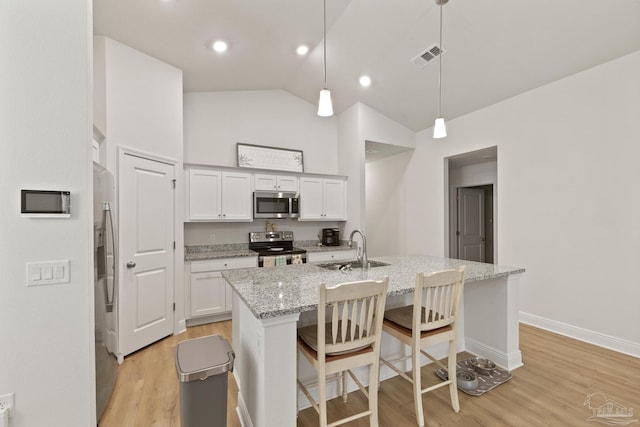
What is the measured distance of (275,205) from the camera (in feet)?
14.6

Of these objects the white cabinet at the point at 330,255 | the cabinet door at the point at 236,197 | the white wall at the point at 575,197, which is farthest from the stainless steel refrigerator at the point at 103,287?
the white wall at the point at 575,197

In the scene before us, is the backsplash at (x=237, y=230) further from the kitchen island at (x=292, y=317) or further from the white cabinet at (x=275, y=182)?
the kitchen island at (x=292, y=317)

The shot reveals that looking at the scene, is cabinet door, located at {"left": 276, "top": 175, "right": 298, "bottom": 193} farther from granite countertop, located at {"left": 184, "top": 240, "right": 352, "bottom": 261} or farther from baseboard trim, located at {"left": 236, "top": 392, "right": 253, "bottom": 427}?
baseboard trim, located at {"left": 236, "top": 392, "right": 253, "bottom": 427}

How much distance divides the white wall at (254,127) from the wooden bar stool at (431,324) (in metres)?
3.48

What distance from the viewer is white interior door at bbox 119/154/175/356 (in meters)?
2.87

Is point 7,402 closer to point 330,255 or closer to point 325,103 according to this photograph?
point 325,103

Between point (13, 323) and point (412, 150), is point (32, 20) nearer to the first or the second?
point (13, 323)

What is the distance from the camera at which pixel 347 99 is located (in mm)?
4734

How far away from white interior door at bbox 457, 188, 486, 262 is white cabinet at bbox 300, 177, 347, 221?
2.44m

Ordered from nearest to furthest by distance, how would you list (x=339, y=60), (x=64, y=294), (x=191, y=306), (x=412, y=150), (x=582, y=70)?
(x=64, y=294)
(x=582, y=70)
(x=191, y=306)
(x=339, y=60)
(x=412, y=150)

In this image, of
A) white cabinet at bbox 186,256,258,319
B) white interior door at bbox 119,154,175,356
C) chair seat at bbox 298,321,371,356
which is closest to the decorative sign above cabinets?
white interior door at bbox 119,154,175,356

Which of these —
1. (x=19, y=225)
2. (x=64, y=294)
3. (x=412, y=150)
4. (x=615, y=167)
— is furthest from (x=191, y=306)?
(x=615, y=167)

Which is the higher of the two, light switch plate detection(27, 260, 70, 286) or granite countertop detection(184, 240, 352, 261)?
light switch plate detection(27, 260, 70, 286)

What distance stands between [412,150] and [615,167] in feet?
9.19
